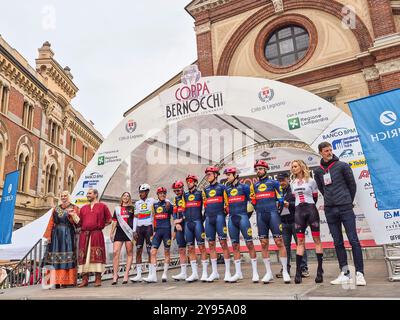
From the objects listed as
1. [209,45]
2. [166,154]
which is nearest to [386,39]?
[209,45]

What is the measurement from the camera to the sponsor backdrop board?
6.44 metres

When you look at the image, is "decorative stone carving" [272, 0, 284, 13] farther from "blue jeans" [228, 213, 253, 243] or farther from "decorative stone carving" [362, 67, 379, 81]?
"blue jeans" [228, 213, 253, 243]

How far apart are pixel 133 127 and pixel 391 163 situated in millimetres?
6396

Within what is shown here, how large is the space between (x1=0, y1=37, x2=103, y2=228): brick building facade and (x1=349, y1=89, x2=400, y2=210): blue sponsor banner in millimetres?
21182

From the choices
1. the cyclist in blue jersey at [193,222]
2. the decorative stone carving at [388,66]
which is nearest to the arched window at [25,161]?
the cyclist in blue jersey at [193,222]

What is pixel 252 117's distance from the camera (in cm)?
801

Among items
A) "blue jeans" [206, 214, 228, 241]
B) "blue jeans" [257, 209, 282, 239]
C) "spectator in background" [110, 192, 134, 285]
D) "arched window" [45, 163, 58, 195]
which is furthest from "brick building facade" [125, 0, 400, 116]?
"arched window" [45, 163, 58, 195]

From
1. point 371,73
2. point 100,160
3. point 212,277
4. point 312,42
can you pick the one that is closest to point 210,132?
point 100,160

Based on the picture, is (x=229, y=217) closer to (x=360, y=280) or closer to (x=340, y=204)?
(x=340, y=204)

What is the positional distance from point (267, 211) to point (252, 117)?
251 cm

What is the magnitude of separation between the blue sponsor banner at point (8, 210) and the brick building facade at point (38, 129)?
1274cm

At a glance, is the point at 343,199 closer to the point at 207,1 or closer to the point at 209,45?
the point at 209,45

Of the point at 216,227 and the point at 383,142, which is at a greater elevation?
the point at 383,142
